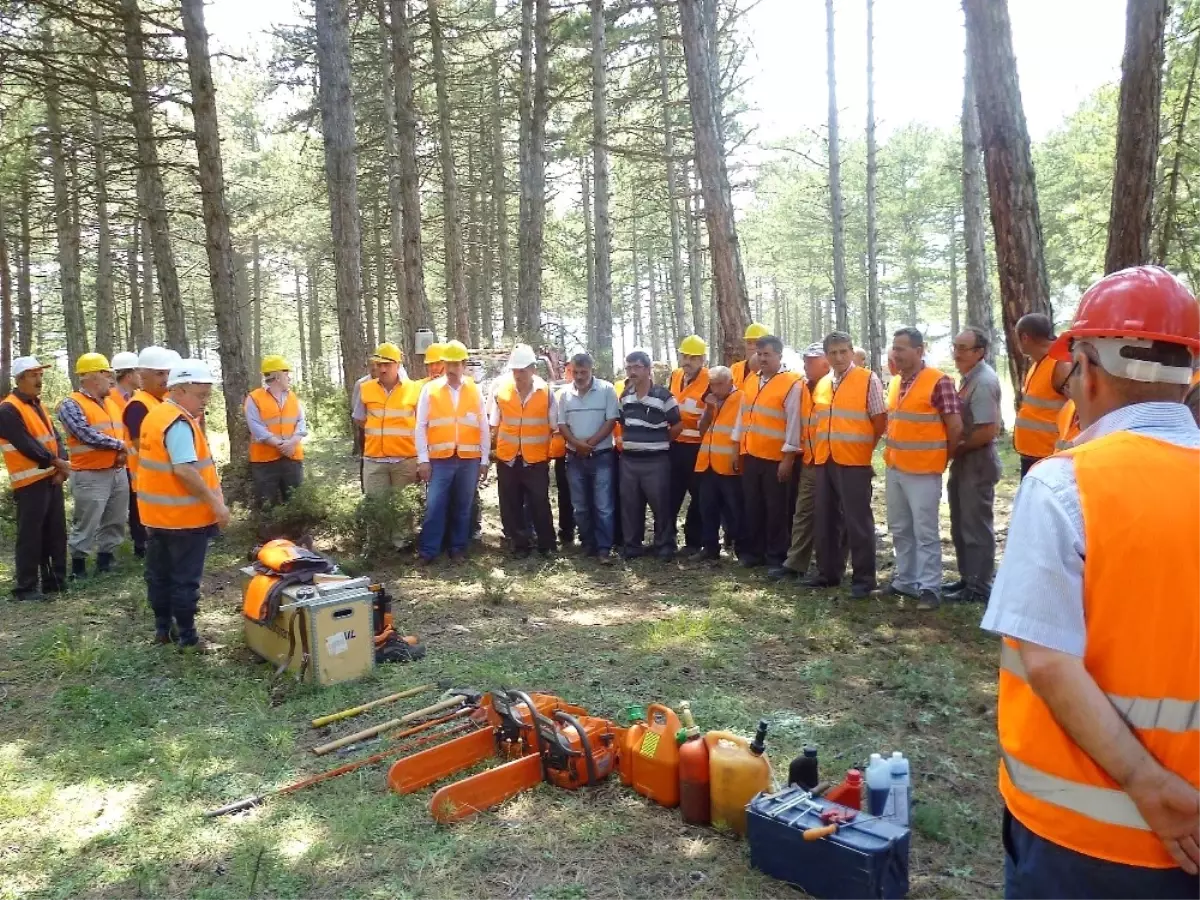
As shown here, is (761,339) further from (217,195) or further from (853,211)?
(853,211)

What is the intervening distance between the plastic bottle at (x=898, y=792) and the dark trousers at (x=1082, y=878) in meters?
1.82

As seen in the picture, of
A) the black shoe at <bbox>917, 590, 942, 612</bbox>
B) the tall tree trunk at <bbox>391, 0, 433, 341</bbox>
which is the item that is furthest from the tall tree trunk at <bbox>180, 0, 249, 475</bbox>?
the black shoe at <bbox>917, 590, 942, 612</bbox>

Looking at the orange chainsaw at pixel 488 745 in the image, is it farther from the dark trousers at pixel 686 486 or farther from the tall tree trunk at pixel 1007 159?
the tall tree trunk at pixel 1007 159

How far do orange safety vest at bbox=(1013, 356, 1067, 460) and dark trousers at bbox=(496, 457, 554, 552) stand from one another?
4668mm

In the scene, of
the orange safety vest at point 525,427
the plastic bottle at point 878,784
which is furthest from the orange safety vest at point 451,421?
the plastic bottle at point 878,784

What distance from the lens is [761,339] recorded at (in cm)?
813

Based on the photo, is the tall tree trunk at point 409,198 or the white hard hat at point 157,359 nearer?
the white hard hat at point 157,359

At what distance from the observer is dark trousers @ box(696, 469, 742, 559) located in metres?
8.55

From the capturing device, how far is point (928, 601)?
6.97 m

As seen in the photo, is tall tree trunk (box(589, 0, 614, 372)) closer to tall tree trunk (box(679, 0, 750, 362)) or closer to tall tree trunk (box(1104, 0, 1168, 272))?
tall tree trunk (box(679, 0, 750, 362))

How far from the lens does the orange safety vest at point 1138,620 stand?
1.58 metres

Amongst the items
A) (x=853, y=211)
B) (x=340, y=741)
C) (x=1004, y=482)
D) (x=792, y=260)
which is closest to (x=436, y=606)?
(x=340, y=741)

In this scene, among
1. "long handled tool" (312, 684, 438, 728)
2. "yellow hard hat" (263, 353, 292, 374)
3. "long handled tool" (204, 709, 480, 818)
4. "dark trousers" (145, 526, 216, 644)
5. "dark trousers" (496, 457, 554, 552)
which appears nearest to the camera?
"long handled tool" (204, 709, 480, 818)

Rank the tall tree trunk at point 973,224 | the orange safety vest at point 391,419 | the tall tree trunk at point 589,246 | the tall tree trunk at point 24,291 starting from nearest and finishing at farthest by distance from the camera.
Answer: the orange safety vest at point 391,419
the tall tree trunk at point 973,224
the tall tree trunk at point 24,291
the tall tree trunk at point 589,246
